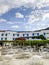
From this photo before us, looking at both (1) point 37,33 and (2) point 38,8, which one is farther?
(1) point 37,33

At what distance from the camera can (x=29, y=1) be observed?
13906 mm

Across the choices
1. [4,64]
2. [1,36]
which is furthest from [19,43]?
[4,64]

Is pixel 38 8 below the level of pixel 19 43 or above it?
above

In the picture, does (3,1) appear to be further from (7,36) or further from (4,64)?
(7,36)

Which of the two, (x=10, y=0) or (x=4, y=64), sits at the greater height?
(x=10, y=0)

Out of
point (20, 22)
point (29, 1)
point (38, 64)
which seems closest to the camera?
point (38, 64)

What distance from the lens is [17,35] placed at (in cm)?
4675

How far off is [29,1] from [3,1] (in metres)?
2.22

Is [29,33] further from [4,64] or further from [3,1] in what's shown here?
[4,64]

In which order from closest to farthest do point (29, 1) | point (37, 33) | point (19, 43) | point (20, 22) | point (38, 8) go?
point (29, 1) < point (38, 8) < point (20, 22) < point (19, 43) < point (37, 33)

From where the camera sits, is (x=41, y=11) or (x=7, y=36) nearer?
(x=41, y=11)

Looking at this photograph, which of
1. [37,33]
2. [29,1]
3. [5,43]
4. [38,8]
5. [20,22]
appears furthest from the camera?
[37,33]

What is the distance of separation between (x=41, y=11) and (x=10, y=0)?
5.06 meters

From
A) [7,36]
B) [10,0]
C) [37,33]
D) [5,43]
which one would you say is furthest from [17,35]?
[10,0]
